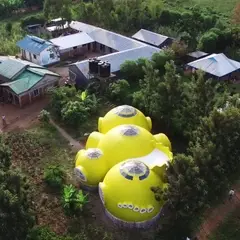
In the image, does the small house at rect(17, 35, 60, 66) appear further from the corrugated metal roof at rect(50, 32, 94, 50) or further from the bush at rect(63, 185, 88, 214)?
the bush at rect(63, 185, 88, 214)

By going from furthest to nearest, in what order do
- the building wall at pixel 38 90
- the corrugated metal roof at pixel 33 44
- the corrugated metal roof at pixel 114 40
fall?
1. the corrugated metal roof at pixel 114 40
2. the corrugated metal roof at pixel 33 44
3. the building wall at pixel 38 90

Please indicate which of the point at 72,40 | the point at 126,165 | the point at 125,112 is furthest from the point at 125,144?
the point at 72,40

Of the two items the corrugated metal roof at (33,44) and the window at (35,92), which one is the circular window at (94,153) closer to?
the window at (35,92)

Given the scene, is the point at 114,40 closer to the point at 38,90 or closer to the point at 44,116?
the point at 38,90

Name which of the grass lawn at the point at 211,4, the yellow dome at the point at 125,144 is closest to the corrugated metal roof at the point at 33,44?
the yellow dome at the point at 125,144

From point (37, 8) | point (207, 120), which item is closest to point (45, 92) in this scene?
point (207, 120)

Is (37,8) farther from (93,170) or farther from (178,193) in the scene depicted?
(178,193)
